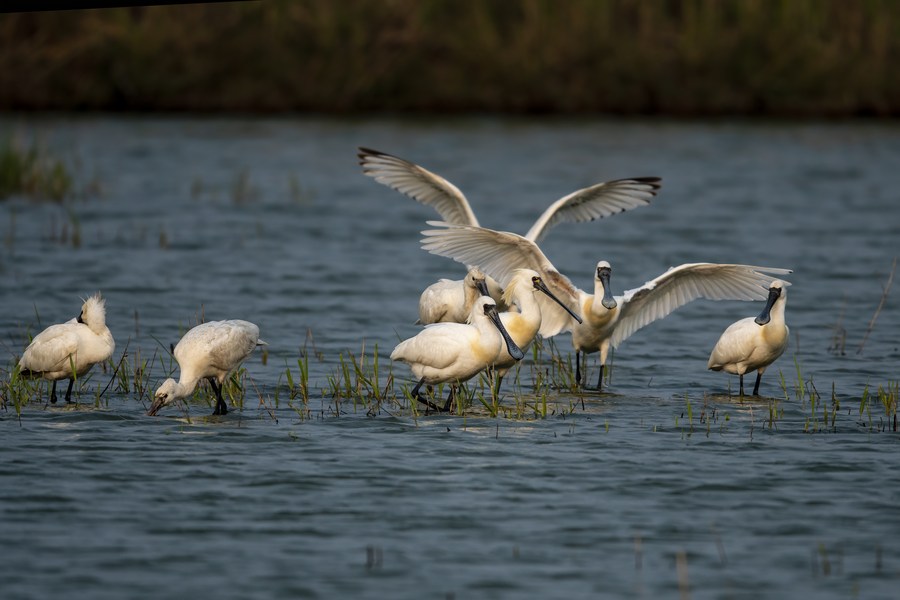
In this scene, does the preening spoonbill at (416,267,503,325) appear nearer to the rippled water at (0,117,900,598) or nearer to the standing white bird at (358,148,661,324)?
the standing white bird at (358,148,661,324)

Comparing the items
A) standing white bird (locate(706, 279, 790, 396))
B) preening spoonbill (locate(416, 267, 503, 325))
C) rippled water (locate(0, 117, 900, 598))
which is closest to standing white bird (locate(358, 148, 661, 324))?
preening spoonbill (locate(416, 267, 503, 325))

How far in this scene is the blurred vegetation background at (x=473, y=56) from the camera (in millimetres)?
29391

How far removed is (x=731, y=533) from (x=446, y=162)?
19470 millimetres

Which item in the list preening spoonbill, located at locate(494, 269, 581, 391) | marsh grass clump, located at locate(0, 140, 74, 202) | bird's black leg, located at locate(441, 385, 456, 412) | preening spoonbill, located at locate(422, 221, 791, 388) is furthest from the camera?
marsh grass clump, located at locate(0, 140, 74, 202)

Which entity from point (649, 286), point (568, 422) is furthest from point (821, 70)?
point (568, 422)

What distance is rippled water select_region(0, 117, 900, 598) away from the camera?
23.0ft

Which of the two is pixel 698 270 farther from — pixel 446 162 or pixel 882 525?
pixel 446 162

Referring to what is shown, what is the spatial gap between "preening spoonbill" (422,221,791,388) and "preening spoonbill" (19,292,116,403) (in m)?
2.55

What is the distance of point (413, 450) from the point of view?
9.26 m

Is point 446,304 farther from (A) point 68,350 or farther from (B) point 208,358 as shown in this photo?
(A) point 68,350

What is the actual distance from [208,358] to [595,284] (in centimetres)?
335

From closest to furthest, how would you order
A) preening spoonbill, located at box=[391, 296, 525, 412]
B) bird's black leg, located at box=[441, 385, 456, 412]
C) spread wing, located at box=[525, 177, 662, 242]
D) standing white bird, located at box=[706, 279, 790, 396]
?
preening spoonbill, located at box=[391, 296, 525, 412], bird's black leg, located at box=[441, 385, 456, 412], standing white bird, located at box=[706, 279, 790, 396], spread wing, located at box=[525, 177, 662, 242]

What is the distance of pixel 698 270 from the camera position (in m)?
11.7

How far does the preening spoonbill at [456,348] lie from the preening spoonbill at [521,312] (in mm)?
438
